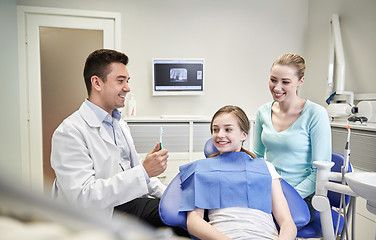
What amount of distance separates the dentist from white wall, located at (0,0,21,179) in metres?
1.62

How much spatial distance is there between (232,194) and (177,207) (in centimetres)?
25

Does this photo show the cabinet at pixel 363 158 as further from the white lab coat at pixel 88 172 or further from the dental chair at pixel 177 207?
the white lab coat at pixel 88 172

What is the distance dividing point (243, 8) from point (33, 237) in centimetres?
381

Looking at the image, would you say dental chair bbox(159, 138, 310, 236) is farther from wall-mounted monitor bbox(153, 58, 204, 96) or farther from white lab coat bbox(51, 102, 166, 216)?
wall-mounted monitor bbox(153, 58, 204, 96)

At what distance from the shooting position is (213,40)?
3.56m

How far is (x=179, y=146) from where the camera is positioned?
3045mm

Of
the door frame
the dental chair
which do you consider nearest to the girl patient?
the dental chair

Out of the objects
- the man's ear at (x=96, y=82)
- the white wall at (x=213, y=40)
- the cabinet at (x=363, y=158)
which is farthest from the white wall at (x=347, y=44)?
the man's ear at (x=96, y=82)

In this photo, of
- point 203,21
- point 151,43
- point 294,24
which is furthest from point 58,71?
point 294,24

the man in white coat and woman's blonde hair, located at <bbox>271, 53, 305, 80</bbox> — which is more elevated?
woman's blonde hair, located at <bbox>271, 53, 305, 80</bbox>

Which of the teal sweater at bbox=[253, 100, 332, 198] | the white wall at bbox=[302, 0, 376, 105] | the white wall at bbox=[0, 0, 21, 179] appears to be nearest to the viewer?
the teal sweater at bbox=[253, 100, 332, 198]

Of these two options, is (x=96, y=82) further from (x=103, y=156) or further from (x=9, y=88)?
(x=9, y=88)

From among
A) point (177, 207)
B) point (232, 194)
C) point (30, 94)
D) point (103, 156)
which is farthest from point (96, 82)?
point (30, 94)

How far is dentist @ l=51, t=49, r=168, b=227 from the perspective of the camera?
1.22 metres
